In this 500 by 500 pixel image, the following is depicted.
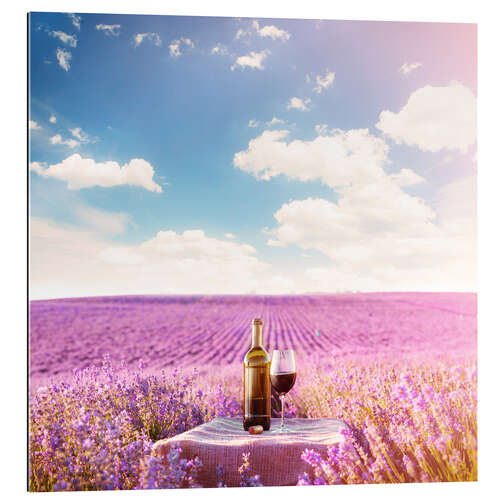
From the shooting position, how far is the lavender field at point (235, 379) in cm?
205

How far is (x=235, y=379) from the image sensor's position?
99.1 inches

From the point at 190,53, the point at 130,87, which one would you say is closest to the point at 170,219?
the point at 130,87

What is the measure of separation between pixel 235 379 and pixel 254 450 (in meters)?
0.70

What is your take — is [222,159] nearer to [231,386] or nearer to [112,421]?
[231,386]

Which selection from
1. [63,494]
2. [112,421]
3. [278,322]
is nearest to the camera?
[63,494]

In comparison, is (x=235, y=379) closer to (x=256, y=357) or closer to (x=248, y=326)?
(x=248, y=326)

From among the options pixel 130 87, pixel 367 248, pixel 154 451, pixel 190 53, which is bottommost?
pixel 154 451

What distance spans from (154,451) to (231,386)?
69cm

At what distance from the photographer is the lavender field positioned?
2055mm

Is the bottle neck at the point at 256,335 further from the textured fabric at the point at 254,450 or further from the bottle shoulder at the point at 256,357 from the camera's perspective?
the textured fabric at the point at 254,450

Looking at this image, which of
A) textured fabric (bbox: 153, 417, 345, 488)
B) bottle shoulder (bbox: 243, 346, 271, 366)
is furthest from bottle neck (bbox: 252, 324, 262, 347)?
textured fabric (bbox: 153, 417, 345, 488)

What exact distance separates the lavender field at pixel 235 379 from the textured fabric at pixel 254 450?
0.04 metres

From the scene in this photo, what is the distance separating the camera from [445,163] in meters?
2.50
